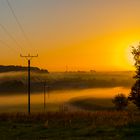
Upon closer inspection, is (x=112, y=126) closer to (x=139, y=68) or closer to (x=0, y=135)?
(x=0, y=135)

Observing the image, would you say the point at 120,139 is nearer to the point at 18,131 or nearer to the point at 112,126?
the point at 112,126

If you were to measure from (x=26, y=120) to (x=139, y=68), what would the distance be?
2803 centimetres

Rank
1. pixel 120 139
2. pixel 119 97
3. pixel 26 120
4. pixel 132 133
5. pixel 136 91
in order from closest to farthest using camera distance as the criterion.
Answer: pixel 120 139 → pixel 132 133 → pixel 26 120 → pixel 136 91 → pixel 119 97

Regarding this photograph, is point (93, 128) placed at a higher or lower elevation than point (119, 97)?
lower

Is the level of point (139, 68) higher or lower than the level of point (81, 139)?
higher

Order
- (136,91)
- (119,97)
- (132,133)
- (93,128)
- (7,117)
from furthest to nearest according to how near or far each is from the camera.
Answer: (119,97), (136,91), (7,117), (93,128), (132,133)

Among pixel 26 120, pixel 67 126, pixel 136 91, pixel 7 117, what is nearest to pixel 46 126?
pixel 67 126

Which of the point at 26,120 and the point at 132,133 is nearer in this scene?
the point at 132,133

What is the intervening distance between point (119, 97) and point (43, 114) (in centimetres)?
11375

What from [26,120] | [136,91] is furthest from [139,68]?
[26,120]

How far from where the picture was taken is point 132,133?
32438 millimetres

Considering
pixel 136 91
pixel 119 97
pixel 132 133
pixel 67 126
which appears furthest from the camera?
pixel 119 97

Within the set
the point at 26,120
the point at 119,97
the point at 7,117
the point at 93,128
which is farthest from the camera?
the point at 119,97

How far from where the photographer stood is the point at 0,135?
3419 centimetres
